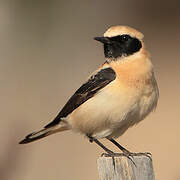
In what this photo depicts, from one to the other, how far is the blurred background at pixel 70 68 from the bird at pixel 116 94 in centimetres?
153

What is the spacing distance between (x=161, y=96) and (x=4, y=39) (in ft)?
7.45

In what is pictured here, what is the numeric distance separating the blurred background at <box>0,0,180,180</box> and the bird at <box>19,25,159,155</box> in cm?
153

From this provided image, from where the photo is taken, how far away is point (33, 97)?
23.4 feet

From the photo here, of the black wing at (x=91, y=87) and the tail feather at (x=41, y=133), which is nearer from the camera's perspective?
the black wing at (x=91, y=87)

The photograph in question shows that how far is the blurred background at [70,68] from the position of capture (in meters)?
6.54

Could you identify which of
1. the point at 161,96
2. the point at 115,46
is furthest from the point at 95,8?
the point at 115,46

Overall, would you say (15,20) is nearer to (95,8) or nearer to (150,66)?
(95,8)

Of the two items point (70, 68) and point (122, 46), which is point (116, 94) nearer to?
point (122, 46)

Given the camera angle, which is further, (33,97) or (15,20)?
(15,20)

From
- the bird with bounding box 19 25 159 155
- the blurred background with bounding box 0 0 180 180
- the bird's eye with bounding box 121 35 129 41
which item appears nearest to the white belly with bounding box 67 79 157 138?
the bird with bounding box 19 25 159 155

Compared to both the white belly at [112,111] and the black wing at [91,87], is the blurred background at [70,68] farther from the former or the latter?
the white belly at [112,111]

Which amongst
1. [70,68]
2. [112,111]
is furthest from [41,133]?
[70,68]

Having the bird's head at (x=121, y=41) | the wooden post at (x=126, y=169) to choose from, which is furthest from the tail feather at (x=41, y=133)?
the wooden post at (x=126, y=169)

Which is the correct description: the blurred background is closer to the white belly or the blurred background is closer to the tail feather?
the tail feather
